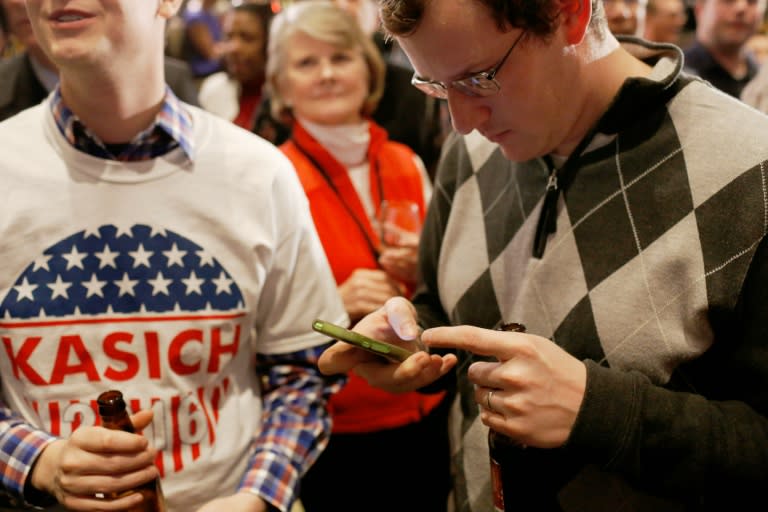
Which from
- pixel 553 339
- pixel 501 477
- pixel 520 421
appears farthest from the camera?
pixel 553 339

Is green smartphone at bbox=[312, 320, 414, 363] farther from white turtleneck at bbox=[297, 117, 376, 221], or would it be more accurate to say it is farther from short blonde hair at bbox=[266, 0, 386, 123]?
short blonde hair at bbox=[266, 0, 386, 123]

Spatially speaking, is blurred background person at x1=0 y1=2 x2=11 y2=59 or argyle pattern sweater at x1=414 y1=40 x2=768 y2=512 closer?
argyle pattern sweater at x1=414 y1=40 x2=768 y2=512

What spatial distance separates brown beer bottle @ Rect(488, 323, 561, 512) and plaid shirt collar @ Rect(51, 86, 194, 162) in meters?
0.75

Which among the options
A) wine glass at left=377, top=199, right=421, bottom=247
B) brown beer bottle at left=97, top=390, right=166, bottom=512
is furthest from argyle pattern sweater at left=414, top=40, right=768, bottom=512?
wine glass at left=377, top=199, right=421, bottom=247

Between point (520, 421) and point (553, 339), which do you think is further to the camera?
point (553, 339)

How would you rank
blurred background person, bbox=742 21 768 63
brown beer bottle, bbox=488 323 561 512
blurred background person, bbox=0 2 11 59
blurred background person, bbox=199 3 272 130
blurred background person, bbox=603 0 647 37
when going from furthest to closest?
blurred background person, bbox=742 21 768 63 < blurred background person, bbox=199 3 272 130 < blurred background person, bbox=603 0 647 37 < blurred background person, bbox=0 2 11 59 < brown beer bottle, bbox=488 323 561 512

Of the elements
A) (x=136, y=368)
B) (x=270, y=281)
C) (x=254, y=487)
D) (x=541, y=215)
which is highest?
(x=541, y=215)

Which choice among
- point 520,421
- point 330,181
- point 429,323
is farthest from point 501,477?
point 330,181

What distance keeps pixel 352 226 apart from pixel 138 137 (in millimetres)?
1040

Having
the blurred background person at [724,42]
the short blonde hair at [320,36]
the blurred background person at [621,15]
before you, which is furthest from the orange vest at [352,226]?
the blurred background person at [724,42]

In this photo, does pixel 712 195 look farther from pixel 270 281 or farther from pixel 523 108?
pixel 270 281

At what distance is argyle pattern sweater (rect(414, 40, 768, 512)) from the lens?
1.18 metres

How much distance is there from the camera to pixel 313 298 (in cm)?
158

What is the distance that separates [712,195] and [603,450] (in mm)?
467
